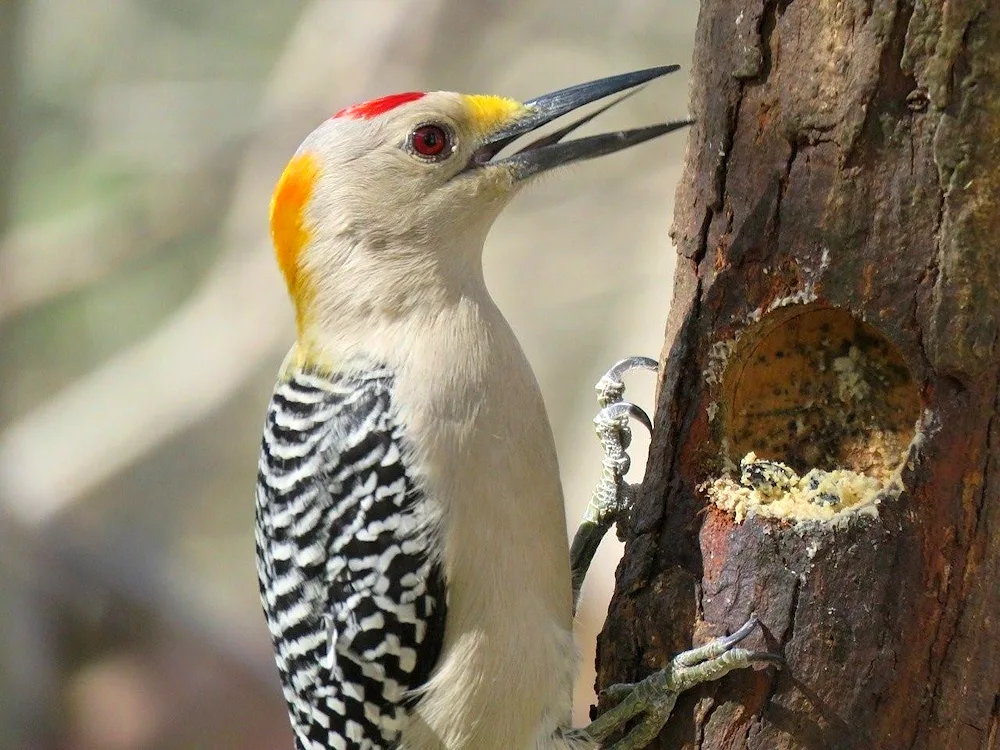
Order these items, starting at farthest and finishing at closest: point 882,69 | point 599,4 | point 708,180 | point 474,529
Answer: point 599,4 < point 474,529 < point 708,180 < point 882,69

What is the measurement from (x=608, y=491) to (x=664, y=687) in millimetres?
846

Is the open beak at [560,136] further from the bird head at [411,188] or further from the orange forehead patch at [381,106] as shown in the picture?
the orange forehead patch at [381,106]

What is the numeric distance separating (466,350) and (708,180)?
0.69m

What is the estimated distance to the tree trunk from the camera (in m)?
2.04

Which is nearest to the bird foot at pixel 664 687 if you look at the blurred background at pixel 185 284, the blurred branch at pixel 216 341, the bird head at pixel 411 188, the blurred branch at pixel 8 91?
the bird head at pixel 411 188

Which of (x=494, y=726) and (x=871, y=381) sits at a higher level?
(x=871, y=381)

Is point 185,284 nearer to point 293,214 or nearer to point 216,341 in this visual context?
point 216,341

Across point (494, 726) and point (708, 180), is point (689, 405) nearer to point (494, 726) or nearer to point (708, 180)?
point (708, 180)

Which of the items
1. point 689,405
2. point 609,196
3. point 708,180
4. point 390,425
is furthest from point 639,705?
point 609,196

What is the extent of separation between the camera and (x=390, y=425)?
2.63m

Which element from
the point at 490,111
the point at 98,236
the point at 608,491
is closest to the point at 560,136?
the point at 490,111

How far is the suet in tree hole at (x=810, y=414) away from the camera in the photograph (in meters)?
2.34

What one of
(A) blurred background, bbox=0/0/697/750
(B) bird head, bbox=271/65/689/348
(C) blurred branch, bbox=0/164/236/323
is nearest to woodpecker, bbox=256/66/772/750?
(B) bird head, bbox=271/65/689/348

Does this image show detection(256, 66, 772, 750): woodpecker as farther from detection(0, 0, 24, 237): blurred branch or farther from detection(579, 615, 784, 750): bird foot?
detection(0, 0, 24, 237): blurred branch
